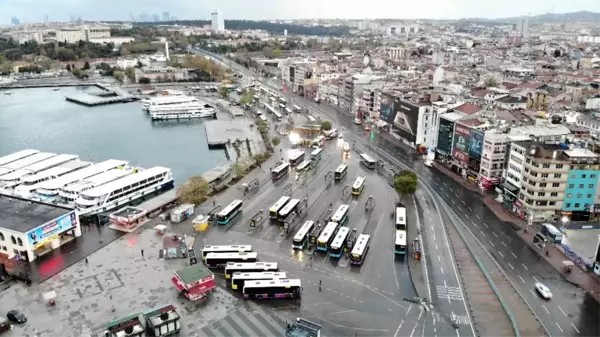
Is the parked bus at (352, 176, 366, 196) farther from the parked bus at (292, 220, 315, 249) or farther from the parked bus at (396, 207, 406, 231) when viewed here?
the parked bus at (292, 220, 315, 249)

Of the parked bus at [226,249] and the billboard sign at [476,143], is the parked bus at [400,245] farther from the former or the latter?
the billboard sign at [476,143]

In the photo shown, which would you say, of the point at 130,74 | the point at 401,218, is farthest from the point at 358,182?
the point at 130,74

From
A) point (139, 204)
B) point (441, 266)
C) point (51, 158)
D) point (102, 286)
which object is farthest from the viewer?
point (51, 158)

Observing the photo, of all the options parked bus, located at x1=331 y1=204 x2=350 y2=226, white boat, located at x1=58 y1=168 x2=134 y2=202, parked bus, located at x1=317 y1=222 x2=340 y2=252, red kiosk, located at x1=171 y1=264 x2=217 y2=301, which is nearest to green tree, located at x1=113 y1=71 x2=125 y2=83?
white boat, located at x1=58 y1=168 x2=134 y2=202

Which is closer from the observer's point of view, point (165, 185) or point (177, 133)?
point (165, 185)

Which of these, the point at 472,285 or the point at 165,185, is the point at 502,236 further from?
the point at 165,185

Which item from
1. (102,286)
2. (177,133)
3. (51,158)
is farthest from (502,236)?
(177,133)
